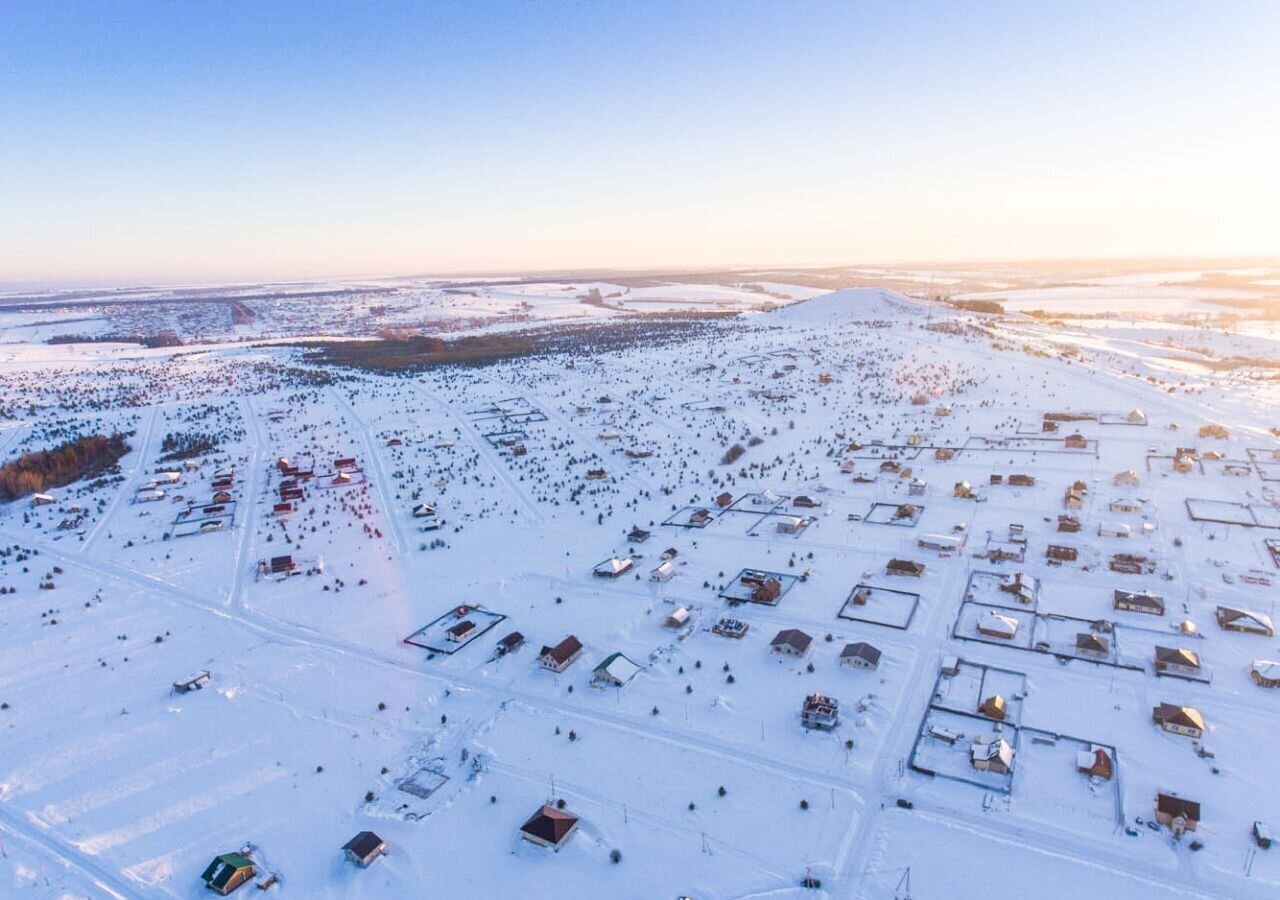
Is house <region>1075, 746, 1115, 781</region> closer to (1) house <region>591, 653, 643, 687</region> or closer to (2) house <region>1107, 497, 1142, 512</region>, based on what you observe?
(1) house <region>591, 653, 643, 687</region>

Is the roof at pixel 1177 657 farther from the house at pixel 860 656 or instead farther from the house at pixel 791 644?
the house at pixel 791 644

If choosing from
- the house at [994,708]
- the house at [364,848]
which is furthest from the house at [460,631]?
the house at [994,708]

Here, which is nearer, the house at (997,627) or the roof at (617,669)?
the roof at (617,669)

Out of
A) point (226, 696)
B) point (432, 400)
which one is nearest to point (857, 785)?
point (226, 696)

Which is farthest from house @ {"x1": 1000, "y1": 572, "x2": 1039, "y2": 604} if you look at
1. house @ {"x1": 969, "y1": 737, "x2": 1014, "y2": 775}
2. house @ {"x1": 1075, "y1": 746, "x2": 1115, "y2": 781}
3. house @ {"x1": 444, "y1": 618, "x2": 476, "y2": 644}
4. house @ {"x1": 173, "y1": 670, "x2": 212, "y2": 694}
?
house @ {"x1": 173, "y1": 670, "x2": 212, "y2": 694}

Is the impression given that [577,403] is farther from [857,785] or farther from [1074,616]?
[857,785]

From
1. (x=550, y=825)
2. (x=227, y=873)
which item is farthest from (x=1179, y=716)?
(x=227, y=873)
